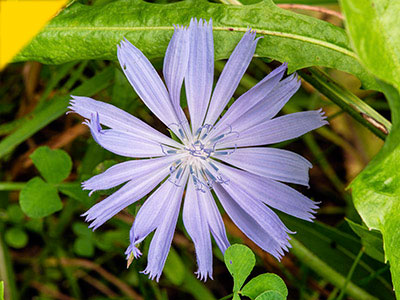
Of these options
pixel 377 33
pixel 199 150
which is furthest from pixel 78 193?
pixel 377 33

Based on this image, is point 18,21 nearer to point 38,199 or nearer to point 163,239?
point 163,239

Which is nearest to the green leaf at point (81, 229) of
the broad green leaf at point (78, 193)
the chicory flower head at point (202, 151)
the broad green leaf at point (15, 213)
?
the broad green leaf at point (15, 213)

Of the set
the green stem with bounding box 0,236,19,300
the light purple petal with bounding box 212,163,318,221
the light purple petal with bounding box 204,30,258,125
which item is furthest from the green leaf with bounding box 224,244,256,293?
the green stem with bounding box 0,236,19,300

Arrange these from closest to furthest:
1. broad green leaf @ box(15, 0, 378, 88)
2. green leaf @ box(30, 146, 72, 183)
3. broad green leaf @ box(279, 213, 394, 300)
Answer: broad green leaf @ box(15, 0, 378, 88)
green leaf @ box(30, 146, 72, 183)
broad green leaf @ box(279, 213, 394, 300)

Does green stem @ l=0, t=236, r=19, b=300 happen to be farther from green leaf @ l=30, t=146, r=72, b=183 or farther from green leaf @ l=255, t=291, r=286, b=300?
green leaf @ l=255, t=291, r=286, b=300

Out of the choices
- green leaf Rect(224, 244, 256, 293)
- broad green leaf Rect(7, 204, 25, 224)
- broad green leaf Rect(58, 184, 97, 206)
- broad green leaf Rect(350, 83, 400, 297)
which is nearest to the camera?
broad green leaf Rect(350, 83, 400, 297)

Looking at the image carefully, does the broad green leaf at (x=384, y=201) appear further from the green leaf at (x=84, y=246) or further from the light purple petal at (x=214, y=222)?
the green leaf at (x=84, y=246)
